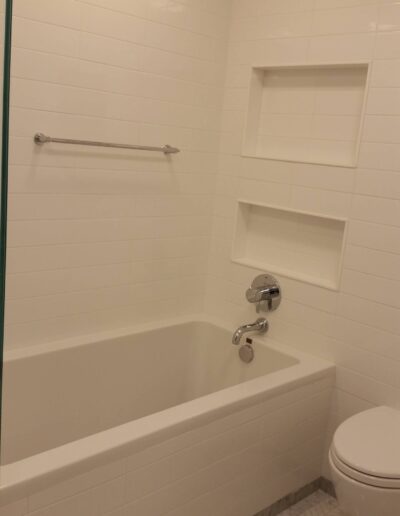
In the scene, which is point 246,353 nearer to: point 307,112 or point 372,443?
point 372,443

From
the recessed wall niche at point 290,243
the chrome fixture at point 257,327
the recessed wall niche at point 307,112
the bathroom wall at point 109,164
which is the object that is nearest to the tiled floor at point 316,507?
the chrome fixture at point 257,327

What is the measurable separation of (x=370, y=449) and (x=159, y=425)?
75 cm

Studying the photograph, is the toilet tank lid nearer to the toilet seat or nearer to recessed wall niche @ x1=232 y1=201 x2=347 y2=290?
the toilet seat

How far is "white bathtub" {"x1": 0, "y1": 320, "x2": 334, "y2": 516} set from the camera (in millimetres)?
1612

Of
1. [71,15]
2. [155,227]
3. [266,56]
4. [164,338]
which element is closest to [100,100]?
[71,15]

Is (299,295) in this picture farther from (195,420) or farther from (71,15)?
(71,15)

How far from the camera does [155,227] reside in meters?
2.64

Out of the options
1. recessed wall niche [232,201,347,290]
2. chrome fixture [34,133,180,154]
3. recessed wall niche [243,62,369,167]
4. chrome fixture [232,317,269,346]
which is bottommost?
chrome fixture [232,317,269,346]

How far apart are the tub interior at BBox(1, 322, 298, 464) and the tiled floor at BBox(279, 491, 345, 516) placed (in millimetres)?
591

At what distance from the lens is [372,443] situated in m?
1.95

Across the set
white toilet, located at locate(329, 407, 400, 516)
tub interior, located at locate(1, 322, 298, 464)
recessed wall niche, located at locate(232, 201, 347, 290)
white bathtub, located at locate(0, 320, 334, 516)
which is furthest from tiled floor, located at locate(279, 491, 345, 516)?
recessed wall niche, located at locate(232, 201, 347, 290)

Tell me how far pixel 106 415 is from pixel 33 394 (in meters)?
0.38

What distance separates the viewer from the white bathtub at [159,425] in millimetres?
1612

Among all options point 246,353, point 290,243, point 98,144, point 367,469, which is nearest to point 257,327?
point 246,353
